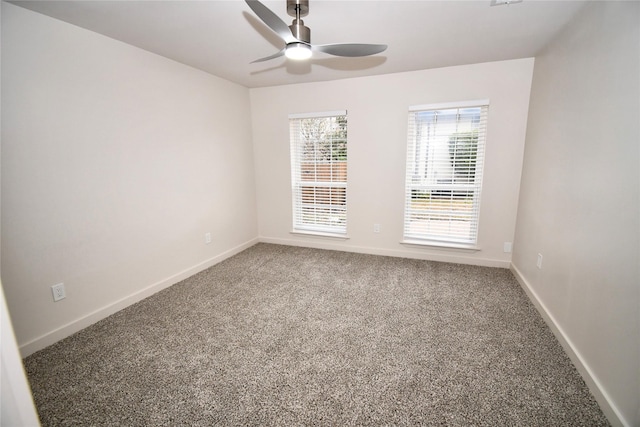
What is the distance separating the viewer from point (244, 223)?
4.12 meters

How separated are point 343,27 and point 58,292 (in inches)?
119

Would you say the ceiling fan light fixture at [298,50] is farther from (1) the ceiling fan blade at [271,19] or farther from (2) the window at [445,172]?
(2) the window at [445,172]

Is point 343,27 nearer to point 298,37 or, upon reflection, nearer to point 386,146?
point 298,37

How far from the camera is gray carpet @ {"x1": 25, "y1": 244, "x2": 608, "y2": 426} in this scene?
1.46 m

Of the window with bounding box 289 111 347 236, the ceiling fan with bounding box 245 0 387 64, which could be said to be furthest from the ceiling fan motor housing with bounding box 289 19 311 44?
the window with bounding box 289 111 347 236

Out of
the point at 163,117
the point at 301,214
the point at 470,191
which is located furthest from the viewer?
the point at 301,214

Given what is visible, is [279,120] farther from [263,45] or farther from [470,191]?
[470,191]

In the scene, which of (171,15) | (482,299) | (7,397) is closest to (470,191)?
(482,299)

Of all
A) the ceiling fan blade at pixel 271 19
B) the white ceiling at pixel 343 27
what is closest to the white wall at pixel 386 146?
the white ceiling at pixel 343 27

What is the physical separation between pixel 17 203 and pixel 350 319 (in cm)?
253

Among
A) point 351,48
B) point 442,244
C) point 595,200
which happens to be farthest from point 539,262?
point 351,48

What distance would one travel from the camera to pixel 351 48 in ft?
6.29

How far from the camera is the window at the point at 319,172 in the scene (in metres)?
3.79

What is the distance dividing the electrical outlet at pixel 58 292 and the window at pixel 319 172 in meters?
2.70
